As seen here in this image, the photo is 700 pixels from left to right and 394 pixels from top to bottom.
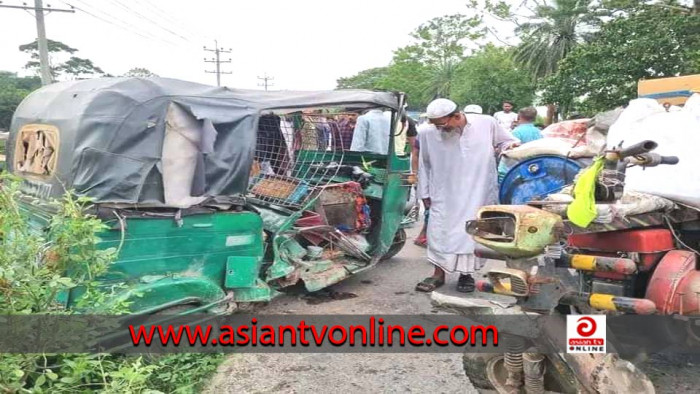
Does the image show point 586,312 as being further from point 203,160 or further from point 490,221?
point 203,160

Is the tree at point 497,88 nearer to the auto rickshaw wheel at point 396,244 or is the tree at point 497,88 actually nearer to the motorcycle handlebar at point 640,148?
the auto rickshaw wheel at point 396,244

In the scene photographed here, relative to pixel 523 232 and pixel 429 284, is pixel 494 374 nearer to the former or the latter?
pixel 523 232

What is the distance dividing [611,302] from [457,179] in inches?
104

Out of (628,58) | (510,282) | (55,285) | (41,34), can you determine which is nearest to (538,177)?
(510,282)

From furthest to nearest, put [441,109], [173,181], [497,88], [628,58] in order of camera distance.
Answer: [497,88] → [628,58] → [441,109] → [173,181]

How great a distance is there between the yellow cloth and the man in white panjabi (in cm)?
243

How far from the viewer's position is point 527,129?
596 centimetres

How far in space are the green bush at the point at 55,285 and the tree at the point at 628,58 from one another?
12401 millimetres

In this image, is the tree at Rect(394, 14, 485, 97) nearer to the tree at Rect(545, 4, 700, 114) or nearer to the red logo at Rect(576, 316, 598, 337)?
the tree at Rect(545, 4, 700, 114)

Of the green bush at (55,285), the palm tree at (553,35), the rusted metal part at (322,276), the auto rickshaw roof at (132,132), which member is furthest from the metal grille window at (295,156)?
the palm tree at (553,35)

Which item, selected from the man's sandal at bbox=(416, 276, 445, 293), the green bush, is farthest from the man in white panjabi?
the green bush

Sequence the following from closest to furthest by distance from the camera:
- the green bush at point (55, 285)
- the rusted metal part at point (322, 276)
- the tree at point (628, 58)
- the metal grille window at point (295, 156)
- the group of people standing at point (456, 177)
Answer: the green bush at point (55, 285) < the rusted metal part at point (322, 276) < the group of people standing at point (456, 177) < the metal grille window at point (295, 156) < the tree at point (628, 58)

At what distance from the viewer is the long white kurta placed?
177 inches

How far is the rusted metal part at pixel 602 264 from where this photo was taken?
2055mm
